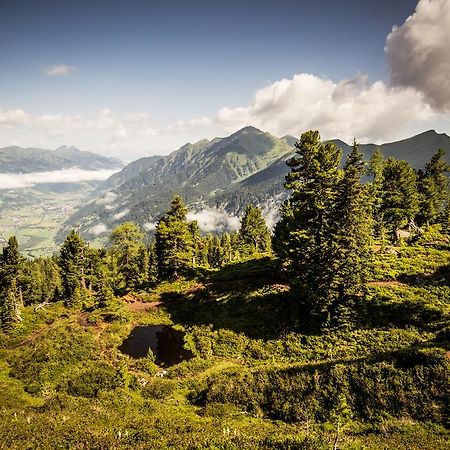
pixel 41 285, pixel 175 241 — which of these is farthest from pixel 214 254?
pixel 175 241

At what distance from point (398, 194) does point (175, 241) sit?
131ft

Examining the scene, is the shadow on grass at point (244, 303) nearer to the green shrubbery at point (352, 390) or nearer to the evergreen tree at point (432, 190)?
the green shrubbery at point (352, 390)

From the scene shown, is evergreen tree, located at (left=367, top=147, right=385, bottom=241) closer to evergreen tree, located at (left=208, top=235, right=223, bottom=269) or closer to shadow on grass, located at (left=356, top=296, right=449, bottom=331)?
shadow on grass, located at (left=356, top=296, right=449, bottom=331)

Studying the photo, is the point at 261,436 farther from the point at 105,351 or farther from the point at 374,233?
the point at 374,233

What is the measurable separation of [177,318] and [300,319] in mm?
17764

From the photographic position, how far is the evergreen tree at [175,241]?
55213 mm

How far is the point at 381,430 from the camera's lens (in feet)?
64.0

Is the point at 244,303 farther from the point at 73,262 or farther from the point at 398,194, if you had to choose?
the point at 73,262

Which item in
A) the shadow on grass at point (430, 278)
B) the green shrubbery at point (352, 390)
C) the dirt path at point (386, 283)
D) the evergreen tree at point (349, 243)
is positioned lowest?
the green shrubbery at point (352, 390)

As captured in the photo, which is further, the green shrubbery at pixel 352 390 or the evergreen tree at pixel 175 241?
the evergreen tree at pixel 175 241

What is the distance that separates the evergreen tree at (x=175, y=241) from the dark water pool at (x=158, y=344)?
13802 mm

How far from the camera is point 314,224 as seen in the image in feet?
118

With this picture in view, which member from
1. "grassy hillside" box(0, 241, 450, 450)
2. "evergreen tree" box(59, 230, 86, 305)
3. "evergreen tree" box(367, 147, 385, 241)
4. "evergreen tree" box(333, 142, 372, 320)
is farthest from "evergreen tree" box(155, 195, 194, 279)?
"evergreen tree" box(367, 147, 385, 241)

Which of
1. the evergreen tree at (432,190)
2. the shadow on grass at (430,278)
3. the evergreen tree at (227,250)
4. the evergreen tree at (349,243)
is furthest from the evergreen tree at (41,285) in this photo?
the evergreen tree at (432,190)
